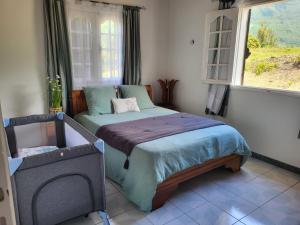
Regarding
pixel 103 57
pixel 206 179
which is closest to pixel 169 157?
pixel 206 179

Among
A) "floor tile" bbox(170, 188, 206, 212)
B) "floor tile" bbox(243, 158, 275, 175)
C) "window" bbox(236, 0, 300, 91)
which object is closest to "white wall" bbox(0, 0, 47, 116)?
"floor tile" bbox(170, 188, 206, 212)

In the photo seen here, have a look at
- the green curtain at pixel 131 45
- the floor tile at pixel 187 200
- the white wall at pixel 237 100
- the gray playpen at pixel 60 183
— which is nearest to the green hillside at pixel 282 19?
the white wall at pixel 237 100

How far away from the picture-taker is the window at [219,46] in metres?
3.17

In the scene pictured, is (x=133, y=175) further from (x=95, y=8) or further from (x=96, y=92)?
(x=95, y=8)

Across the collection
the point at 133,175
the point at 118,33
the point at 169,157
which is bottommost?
the point at 133,175

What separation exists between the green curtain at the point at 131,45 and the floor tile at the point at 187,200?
2.13 metres

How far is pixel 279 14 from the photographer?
284 centimetres

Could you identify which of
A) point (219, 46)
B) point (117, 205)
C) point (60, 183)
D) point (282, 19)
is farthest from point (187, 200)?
point (282, 19)

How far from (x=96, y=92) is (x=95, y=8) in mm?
1229

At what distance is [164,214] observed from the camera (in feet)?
6.73

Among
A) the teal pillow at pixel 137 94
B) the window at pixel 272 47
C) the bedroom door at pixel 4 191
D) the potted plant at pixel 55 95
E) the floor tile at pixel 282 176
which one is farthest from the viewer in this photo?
the teal pillow at pixel 137 94

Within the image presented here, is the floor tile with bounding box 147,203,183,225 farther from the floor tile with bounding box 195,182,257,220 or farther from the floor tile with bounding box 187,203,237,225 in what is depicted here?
the floor tile with bounding box 195,182,257,220

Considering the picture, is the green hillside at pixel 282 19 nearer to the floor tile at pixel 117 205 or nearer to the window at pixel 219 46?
the window at pixel 219 46

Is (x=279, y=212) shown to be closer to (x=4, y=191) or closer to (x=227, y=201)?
(x=227, y=201)
